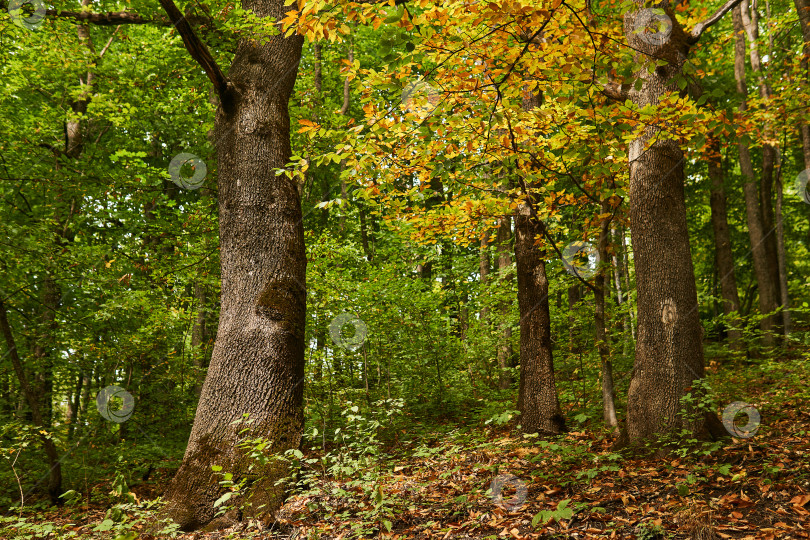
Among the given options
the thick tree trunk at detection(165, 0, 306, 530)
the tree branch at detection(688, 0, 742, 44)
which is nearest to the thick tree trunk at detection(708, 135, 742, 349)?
the tree branch at detection(688, 0, 742, 44)

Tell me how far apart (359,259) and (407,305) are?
2671mm

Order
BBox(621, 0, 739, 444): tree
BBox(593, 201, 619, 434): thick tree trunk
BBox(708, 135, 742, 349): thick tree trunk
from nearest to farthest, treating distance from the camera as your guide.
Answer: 1. BBox(621, 0, 739, 444): tree
2. BBox(593, 201, 619, 434): thick tree trunk
3. BBox(708, 135, 742, 349): thick tree trunk

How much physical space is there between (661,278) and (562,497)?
7.87ft

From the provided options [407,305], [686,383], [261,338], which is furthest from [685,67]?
[407,305]

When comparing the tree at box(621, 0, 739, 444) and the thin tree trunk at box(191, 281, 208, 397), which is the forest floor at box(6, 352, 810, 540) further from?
the thin tree trunk at box(191, 281, 208, 397)

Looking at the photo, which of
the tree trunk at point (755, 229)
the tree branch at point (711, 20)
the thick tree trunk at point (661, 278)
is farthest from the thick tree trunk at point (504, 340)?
the tree trunk at point (755, 229)

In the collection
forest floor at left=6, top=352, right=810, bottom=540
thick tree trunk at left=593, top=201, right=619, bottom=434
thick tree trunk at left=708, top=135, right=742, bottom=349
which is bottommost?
forest floor at left=6, top=352, right=810, bottom=540

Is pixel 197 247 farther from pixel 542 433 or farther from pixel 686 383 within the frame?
pixel 686 383

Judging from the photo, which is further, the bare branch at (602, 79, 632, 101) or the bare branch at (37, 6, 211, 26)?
the bare branch at (37, 6, 211, 26)

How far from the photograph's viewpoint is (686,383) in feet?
14.8

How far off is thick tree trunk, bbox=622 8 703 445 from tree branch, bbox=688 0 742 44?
0.10 meters

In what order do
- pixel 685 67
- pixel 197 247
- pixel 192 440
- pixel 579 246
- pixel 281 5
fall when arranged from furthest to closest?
Result: pixel 197 247 < pixel 579 246 < pixel 281 5 < pixel 192 440 < pixel 685 67

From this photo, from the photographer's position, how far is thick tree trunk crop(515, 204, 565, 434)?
6168mm

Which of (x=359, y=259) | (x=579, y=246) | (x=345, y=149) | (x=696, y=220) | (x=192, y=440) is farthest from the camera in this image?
(x=696, y=220)
